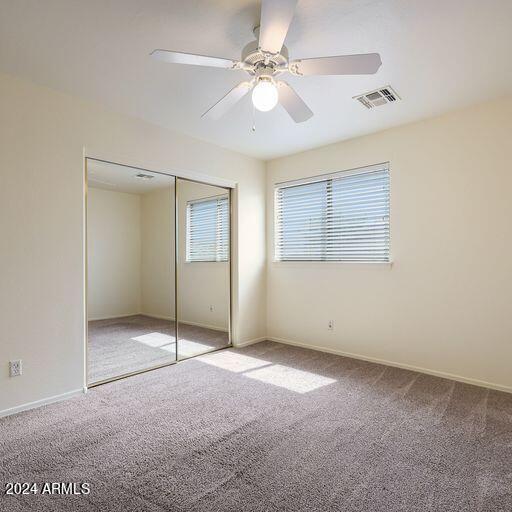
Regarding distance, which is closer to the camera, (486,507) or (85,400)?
(486,507)

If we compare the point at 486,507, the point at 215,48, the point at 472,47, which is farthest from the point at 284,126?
the point at 486,507

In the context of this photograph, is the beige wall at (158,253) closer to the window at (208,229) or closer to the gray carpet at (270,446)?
the window at (208,229)

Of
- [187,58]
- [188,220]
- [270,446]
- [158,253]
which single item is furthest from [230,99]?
[270,446]

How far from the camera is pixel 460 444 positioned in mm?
2133

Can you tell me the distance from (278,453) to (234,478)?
34cm

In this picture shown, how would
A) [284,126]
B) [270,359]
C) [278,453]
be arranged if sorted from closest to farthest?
1. [278,453]
2. [284,126]
3. [270,359]

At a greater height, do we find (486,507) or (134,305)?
(134,305)

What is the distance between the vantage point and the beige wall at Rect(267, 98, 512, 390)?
2998 millimetres

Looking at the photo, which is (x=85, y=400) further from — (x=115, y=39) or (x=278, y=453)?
(x=115, y=39)

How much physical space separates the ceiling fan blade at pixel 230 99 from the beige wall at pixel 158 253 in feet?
5.11

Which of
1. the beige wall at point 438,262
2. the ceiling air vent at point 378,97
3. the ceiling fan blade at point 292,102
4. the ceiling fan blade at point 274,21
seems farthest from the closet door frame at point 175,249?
the ceiling fan blade at point 274,21

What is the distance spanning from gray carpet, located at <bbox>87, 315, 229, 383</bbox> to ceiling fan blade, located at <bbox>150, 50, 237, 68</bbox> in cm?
238

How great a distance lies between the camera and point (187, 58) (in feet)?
5.96

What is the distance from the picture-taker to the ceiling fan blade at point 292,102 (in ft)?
7.04
